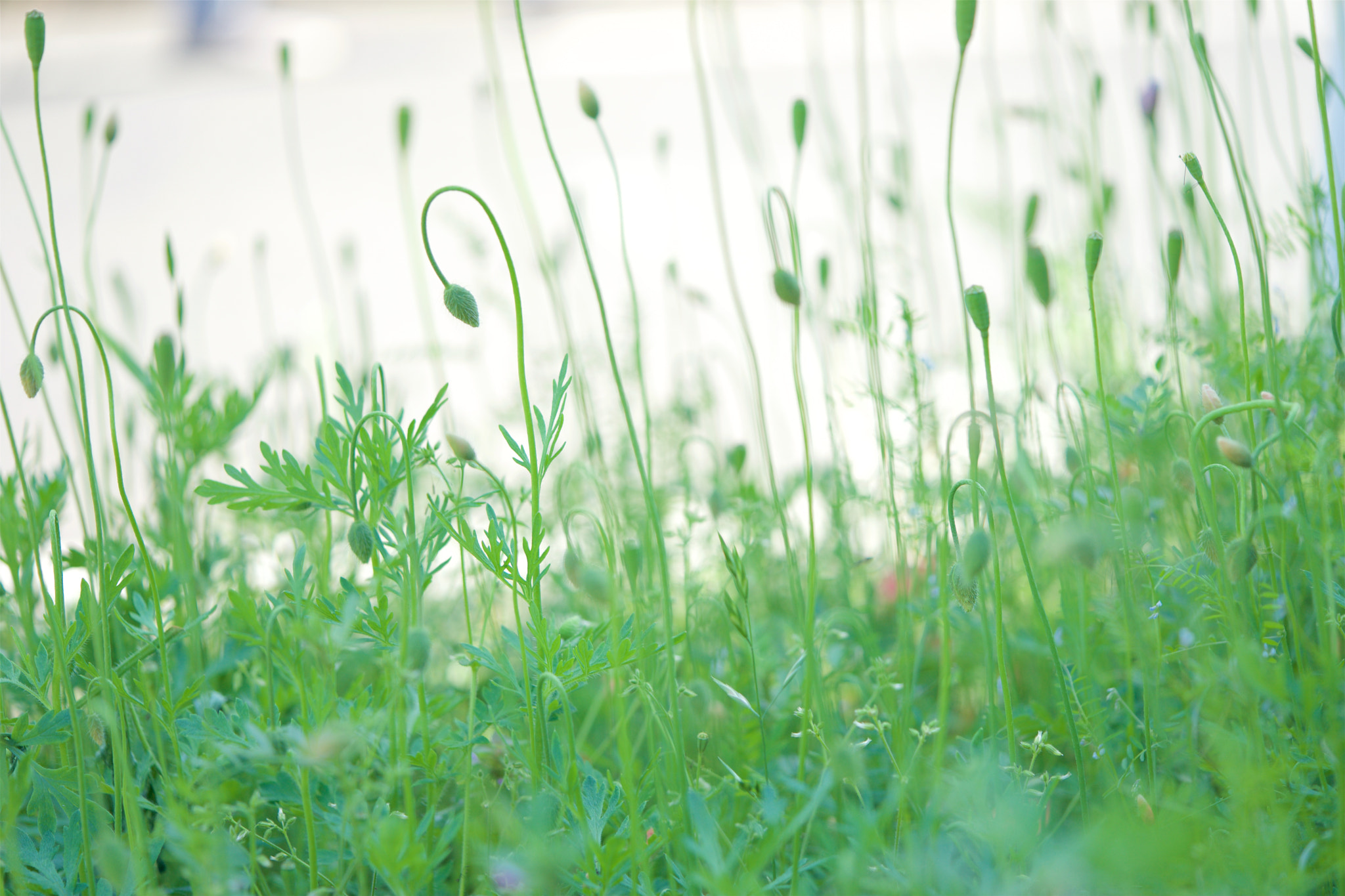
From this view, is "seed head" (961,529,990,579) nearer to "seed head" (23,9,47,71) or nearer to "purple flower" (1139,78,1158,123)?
"purple flower" (1139,78,1158,123)

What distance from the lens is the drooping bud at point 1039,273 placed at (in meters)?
0.59

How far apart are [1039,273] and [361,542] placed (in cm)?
46

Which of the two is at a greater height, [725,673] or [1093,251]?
[1093,251]

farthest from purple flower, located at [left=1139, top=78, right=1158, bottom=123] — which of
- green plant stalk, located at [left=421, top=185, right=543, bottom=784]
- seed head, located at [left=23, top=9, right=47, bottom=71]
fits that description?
seed head, located at [left=23, top=9, right=47, bottom=71]

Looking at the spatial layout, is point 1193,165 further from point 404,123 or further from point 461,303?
point 404,123

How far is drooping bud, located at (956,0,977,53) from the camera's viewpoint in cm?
61

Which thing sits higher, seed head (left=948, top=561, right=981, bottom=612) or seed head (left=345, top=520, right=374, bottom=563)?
seed head (left=345, top=520, right=374, bottom=563)

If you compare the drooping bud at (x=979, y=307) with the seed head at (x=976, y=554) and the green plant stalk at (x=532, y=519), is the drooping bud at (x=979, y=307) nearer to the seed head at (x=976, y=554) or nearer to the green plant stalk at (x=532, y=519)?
the seed head at (x=976, y=554)

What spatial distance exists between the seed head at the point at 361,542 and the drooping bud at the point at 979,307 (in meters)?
0.38

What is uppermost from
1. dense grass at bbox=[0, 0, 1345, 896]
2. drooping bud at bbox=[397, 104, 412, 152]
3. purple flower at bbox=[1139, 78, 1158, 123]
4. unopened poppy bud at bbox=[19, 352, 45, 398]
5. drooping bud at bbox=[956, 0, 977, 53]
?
drooping bud at bbox=[397, 104, 412, 152]

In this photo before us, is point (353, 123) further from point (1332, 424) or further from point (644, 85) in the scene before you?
point (1332, 424)

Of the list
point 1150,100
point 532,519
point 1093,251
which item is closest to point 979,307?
point 1093,251

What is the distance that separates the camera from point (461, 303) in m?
0.57

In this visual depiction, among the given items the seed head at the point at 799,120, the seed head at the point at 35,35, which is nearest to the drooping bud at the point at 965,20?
the seed head at the point at 799,120
